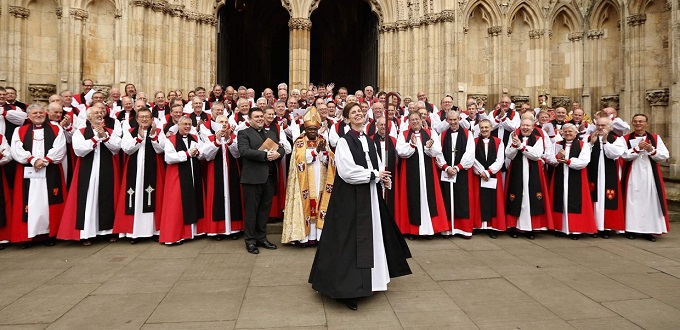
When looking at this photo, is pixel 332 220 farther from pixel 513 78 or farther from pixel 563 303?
pixel 513 78

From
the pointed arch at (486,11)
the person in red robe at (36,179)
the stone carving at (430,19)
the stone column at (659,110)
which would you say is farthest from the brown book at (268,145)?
the stone column at (659,110)

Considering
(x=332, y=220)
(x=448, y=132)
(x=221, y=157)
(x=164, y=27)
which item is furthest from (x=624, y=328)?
A: (x=164, y=27)

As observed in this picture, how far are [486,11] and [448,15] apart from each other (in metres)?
1.56

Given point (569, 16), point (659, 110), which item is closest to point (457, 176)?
point (659, 110)

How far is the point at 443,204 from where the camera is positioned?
6.78 metres

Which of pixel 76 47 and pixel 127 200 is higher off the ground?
pixel 76 47

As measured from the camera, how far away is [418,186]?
6.68 meters

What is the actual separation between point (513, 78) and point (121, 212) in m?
11.7

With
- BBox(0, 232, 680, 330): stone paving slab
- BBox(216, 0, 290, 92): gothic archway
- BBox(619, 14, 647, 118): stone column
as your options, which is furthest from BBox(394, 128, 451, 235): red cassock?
BBox(216, 0, 290, 92): gothic archway

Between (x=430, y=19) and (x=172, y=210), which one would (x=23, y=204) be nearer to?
(x=172, y=210)

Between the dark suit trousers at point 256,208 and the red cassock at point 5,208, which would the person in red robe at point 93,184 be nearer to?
the red cassock at point 5,208

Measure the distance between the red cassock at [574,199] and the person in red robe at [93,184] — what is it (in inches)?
285

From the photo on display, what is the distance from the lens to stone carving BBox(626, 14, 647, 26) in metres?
11.1

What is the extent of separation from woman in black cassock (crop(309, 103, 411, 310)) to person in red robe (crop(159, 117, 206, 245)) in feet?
9.96
